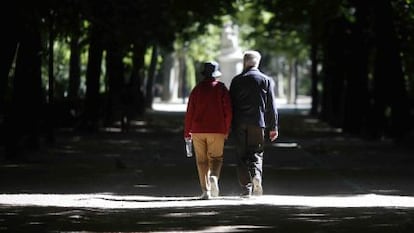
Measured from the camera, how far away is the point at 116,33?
26172mm

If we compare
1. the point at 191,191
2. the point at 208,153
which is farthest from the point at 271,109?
the point at 191,191

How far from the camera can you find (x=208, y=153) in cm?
1349

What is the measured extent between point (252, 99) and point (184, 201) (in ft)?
5.81

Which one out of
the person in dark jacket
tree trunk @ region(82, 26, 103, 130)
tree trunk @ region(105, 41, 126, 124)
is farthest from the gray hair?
tree trunk @ region(105, 41, 126, 124)

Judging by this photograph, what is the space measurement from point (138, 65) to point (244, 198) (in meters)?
31.3

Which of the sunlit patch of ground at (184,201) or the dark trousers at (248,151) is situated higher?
the dark trousers at (248,151)

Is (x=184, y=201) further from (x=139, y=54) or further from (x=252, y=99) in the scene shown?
(x=139, y=54)

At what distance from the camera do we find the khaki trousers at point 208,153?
524 inches

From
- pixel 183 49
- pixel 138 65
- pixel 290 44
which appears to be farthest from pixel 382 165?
pixel 183 49

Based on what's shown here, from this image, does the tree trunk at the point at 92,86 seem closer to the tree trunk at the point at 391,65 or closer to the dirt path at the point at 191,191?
the dirt path at the point at 191,191

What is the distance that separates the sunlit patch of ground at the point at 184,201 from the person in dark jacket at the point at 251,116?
1.58ft

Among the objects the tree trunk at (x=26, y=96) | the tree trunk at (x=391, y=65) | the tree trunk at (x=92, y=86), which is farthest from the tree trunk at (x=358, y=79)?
the tree trunk at (x=26, y=96)

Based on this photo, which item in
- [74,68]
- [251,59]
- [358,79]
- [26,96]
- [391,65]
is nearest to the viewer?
[251,59]

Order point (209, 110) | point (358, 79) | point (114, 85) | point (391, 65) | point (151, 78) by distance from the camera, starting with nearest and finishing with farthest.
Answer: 1. point (209, 110)
2. point (391, 65)
3. point (358, 79)
4. point (114, 85)
5. point (151, 78)
